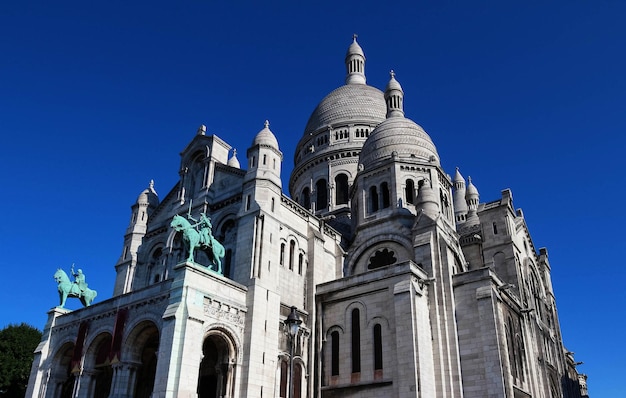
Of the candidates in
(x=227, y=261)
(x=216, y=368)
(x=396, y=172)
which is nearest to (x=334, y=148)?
(x=396, y=172)

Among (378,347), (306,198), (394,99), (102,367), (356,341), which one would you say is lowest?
(102,367)

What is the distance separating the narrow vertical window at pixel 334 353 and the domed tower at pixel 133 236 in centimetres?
1635

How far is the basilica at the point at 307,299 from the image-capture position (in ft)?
96.4

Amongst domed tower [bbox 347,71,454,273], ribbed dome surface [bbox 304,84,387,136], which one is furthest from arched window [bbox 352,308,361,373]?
ribbed dome surface [bbox 304,84,387,136]

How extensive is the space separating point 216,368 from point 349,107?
1482 inches

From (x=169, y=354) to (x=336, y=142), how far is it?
3596cm

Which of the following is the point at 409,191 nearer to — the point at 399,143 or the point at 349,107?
the point at 399,143

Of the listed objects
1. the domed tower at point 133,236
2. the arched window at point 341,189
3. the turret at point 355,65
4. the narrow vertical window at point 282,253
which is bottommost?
the narrow vertical window at point 282,253

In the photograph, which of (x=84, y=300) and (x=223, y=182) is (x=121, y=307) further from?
(x=223, y=182)

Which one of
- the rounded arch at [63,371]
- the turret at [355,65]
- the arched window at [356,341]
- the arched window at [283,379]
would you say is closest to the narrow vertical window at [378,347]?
the arched window at [356,341]

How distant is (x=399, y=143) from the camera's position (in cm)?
4462

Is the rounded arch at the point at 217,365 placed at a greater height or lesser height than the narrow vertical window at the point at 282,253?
lesser

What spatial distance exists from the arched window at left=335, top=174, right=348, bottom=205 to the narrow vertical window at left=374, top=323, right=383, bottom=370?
74.0 ft

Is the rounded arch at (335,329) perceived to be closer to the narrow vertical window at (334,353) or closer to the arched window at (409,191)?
the narrow vertical window at (334,353)
